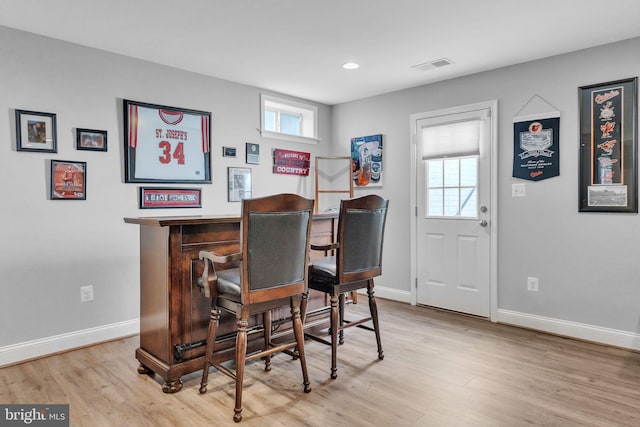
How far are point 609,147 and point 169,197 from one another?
3.71 meters

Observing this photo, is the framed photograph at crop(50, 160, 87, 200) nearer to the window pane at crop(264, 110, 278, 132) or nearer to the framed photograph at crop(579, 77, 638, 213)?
the window pane at crop(264, 110, 278, 132)

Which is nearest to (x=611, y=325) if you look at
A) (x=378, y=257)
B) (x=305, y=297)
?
(x=378, y=257)

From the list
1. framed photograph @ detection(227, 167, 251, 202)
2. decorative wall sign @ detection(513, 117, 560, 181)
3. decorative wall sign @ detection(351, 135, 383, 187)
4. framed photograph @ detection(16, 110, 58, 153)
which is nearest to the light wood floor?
decorative wall sign @ detection(513, 117, 560, 181)

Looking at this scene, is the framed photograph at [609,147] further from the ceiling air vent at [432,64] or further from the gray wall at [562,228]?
the ceiling air vent at [432,64]

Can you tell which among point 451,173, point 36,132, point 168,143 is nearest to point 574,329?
point 451,173

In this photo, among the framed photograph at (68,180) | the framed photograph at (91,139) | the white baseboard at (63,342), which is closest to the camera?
the white baseboard at (63,342)

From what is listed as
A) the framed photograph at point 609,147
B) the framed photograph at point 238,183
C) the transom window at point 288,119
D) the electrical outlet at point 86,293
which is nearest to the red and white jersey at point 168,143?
the framed photograph at point 238,183

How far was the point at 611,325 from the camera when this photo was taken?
312 centimetres

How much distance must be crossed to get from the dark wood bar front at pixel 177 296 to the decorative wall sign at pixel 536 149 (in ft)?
8.58

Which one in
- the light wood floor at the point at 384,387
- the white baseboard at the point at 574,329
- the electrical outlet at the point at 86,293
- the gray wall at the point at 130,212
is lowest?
the light wood floor at the point at 384,387

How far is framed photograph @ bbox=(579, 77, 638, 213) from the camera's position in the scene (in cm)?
302

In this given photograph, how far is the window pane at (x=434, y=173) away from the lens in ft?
13.6

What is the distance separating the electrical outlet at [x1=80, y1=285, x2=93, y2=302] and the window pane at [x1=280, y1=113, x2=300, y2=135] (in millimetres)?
2658

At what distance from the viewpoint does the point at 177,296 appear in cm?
234
